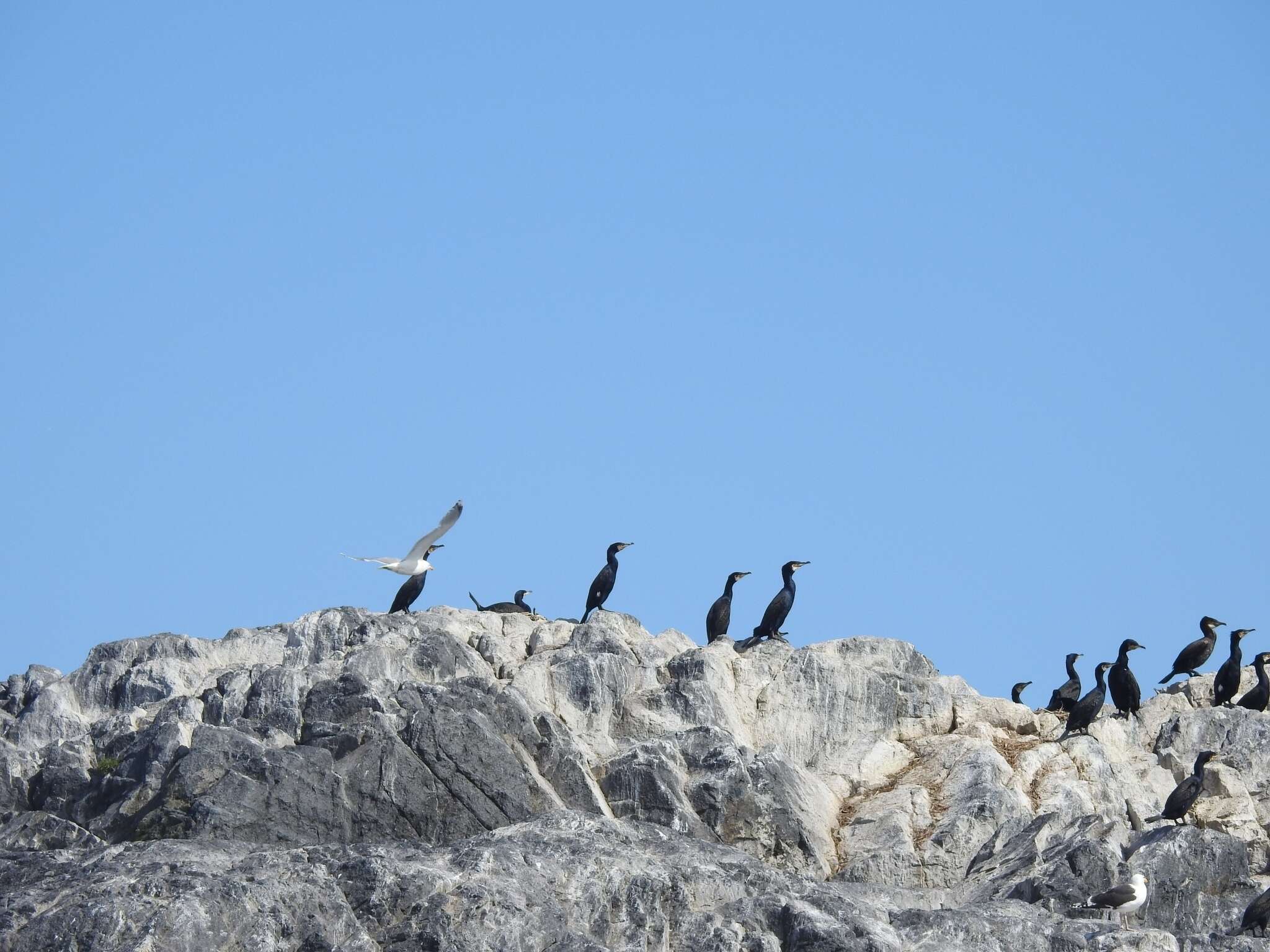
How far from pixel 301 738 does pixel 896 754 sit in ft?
32.8

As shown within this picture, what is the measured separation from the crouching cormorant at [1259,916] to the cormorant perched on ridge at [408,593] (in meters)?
18.0

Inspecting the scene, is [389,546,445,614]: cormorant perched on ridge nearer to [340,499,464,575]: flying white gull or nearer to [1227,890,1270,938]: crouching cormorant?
[340,499,464,575]: flying white gull

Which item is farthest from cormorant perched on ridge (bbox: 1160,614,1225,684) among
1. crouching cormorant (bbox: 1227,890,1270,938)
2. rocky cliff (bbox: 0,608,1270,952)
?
crouching cormorant (bbox: 1227,890,1270,938)

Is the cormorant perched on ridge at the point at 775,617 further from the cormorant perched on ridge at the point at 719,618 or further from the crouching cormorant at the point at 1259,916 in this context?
the crouching cormorant at the point at 1259,916

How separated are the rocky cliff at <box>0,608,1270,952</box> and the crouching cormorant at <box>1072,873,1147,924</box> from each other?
1.76ft

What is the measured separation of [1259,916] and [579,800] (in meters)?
9.50

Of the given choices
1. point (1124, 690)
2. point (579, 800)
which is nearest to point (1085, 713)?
point (1124, 690)

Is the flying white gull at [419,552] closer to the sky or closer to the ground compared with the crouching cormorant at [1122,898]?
closer to the sky

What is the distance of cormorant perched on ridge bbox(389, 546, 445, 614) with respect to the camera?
37.9 m

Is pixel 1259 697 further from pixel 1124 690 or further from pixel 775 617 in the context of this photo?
pixel 775 617

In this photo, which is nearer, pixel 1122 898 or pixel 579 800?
pixel 1122 898

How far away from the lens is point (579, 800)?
27.9m

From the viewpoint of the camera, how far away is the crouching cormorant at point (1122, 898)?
2430 centimetres

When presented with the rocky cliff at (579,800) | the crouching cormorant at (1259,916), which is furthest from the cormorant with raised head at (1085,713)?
the crouching cormorant at (1259,916)
